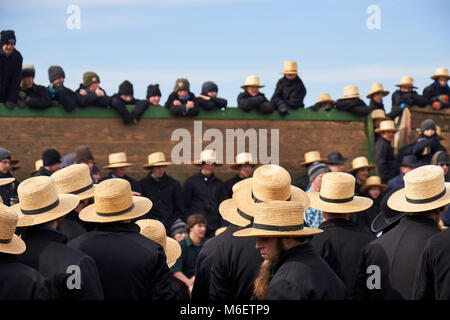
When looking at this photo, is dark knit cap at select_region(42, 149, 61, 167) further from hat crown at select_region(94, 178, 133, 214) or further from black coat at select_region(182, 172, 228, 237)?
hat crown at select_region(94, 178, 133, 214)

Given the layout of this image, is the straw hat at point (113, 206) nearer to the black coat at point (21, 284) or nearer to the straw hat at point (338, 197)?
the black coat at point (21, 284)

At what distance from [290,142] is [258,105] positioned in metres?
1.00

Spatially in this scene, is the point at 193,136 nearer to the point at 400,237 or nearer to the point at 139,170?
the point at 139,170

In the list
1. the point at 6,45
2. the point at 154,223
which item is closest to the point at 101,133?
the point at 6,45

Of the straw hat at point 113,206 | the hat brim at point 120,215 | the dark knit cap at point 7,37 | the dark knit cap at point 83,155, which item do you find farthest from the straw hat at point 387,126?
the straw hat at point 113,206

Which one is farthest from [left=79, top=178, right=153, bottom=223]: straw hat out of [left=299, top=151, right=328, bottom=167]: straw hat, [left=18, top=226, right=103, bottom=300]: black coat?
[left=299, top=151, right=328, bottom=167]: straw hat

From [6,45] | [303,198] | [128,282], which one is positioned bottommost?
[128,282]

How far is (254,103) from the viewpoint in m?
13.2

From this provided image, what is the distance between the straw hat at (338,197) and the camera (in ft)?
21.3

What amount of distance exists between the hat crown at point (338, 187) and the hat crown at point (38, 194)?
8.23 feet

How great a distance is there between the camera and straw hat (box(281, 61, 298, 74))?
1350 centimetres

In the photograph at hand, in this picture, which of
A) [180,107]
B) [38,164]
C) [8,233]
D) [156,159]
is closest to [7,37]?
[38,164]

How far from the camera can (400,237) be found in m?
5.40
